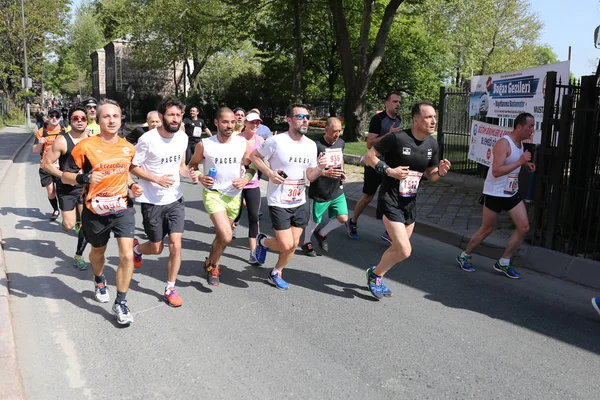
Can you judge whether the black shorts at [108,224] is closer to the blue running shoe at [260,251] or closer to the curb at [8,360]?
the curb at [8,360]

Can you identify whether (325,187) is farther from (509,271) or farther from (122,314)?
(122,314)

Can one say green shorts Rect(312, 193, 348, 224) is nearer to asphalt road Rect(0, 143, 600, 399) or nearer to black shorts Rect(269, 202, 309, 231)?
asphalt road Rect(0, 143, 600, 399)

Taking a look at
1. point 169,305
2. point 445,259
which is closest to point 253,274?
point 169,305

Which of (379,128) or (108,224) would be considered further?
(379,128)

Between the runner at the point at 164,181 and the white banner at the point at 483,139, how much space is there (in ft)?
24.3

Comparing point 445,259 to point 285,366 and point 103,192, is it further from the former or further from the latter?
point 103,192

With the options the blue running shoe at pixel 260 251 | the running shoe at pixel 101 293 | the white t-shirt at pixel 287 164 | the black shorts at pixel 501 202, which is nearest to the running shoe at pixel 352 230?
the blue running shoe at pixel 260 251

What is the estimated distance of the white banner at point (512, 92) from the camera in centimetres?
989

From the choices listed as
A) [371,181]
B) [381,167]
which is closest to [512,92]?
[371,181]

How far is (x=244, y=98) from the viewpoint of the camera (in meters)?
33.2

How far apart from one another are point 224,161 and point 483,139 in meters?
7.35

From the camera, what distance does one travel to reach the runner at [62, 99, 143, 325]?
4.61m

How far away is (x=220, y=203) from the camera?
5.73m

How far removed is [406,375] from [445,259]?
11.3 feet
